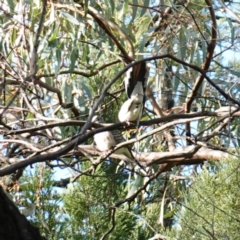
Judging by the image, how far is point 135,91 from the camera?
2.84 metres

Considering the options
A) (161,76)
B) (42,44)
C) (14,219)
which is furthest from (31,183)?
(14,219)

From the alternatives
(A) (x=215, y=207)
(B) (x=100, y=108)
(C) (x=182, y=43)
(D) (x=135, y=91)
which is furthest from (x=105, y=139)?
(A) (x=215, y=207)

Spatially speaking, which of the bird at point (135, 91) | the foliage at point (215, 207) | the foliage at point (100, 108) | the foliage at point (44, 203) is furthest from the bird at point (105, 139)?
the foliage at point (215, 207)

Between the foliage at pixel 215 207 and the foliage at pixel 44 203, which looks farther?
the foliage at pixel 44 203

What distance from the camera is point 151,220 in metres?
2.97

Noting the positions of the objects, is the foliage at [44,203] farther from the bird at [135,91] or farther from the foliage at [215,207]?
the foliage at [215,207]

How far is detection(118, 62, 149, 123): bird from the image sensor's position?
2736mm

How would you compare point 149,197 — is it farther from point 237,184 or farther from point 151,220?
point 237,184

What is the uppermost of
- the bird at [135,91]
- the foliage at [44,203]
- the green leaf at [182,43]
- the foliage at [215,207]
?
the green leaf at [182,43]

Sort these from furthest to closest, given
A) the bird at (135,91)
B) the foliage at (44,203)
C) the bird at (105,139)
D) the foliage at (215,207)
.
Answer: the bird at (105,139) < the bird at (135,91) < the foliage at (44,203) < the foliage at (215,207)

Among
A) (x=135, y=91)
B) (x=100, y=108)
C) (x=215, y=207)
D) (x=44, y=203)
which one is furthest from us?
(x=100, y=108)

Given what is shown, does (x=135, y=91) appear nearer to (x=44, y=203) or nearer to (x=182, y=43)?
(x=182, y=43)

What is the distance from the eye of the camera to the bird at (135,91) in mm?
2736

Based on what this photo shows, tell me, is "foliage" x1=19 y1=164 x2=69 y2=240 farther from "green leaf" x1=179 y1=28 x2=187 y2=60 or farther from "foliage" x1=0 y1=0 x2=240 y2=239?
"green leaf" x1=179 y1=28 x2=187 y2=60
